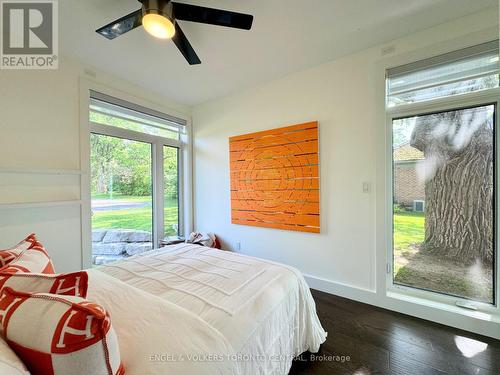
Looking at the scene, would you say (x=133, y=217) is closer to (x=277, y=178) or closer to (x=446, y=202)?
(x=277, y=178)

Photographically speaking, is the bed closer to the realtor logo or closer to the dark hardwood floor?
the dark hardwood floor

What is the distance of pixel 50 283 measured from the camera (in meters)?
0.70

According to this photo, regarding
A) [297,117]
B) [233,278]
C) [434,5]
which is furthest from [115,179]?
[434,5]

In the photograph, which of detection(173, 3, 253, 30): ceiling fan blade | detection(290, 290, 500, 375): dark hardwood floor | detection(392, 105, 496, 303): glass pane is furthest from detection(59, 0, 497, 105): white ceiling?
detection(290, 290, 500, 375): dark hardwood floor

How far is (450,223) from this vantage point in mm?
1958

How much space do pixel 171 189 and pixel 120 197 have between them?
2.65ft

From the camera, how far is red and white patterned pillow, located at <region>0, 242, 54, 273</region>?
2.94 ft

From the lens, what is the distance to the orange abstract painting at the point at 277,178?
252 cm

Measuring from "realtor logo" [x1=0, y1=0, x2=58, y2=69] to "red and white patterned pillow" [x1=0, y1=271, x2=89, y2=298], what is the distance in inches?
80.3

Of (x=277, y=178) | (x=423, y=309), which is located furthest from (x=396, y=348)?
(x=277, y=178)

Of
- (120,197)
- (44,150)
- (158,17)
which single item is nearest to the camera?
(158,17)

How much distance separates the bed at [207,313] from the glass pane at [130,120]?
6.48ft

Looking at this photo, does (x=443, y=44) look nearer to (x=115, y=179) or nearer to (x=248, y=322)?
(x=248, y=322)

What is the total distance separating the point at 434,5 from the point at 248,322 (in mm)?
2653
